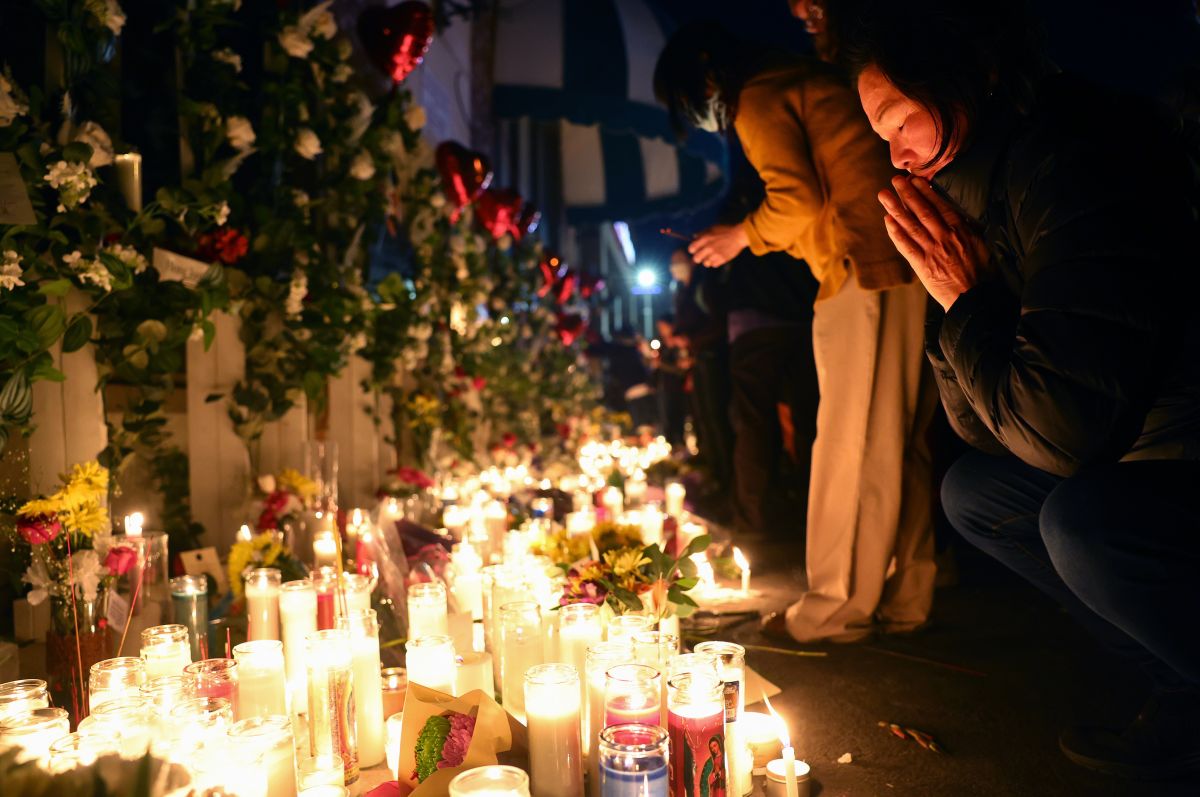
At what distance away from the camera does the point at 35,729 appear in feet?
4.67

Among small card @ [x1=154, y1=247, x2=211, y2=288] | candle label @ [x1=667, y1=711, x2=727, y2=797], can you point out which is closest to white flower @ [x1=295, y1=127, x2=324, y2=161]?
small card @ [x1=154, y1=247, x2=211, y2=288]

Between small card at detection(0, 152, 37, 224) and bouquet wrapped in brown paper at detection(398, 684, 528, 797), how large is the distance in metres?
1.72

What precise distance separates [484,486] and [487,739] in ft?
12.9

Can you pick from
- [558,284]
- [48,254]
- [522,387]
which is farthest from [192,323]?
[558,284]

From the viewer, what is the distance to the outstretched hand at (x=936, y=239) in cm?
175

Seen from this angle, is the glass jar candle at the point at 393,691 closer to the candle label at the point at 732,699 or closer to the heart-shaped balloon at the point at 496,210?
the candle label at the point at 732,699

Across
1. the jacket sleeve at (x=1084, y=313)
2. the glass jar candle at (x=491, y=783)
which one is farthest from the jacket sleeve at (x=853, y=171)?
the glass jar candle at (x=491, y=783)

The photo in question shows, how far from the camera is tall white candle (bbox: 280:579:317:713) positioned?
2.12 meters

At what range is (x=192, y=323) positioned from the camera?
303 centimetres

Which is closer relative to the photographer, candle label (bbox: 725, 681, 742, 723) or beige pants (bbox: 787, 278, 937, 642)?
candle label (bbox: 725, 681, 742, 723)

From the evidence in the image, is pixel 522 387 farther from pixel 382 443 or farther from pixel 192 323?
pixel 192 323

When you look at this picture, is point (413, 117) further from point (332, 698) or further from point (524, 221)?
point (332, 698)

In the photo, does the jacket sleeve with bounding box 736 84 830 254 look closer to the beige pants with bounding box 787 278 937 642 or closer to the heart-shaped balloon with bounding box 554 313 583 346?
the beige pants with bounding box 787 278 937 642

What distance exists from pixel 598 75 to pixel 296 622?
687 cm
